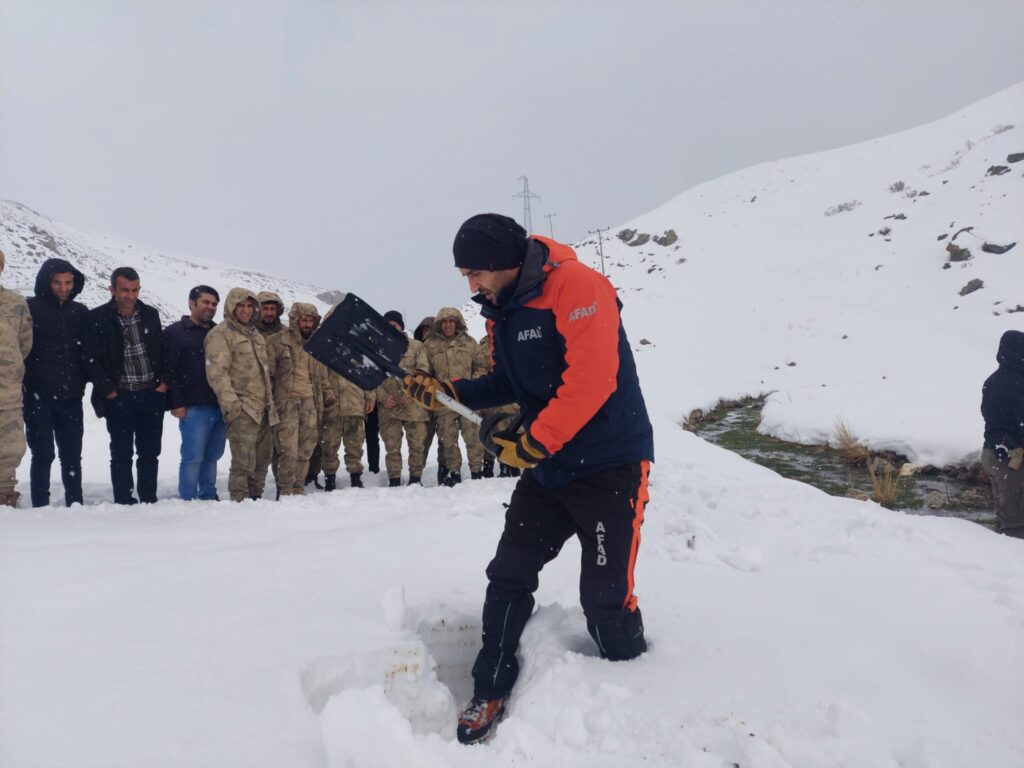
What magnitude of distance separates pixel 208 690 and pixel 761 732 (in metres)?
1.73

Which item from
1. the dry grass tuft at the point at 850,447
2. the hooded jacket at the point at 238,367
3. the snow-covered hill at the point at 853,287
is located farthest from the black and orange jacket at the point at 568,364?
the snow-covered hill at the point at 853,287

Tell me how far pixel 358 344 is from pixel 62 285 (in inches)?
118

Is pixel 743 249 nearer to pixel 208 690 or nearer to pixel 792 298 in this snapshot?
pixel 792 298

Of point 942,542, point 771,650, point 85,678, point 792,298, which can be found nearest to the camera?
point 85,678

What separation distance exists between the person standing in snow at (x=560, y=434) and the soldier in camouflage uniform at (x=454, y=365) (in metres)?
4.28

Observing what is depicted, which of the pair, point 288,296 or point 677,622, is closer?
point 677,622

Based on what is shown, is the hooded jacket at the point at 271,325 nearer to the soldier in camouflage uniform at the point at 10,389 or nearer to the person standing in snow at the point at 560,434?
the soldier in camouflage uniform at the point at 10,389

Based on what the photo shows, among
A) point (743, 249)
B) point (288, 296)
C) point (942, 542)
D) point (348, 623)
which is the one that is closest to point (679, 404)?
point (942, 542)

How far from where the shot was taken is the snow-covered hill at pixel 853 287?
11391mm

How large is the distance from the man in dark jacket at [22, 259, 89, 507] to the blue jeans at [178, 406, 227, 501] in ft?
2.60

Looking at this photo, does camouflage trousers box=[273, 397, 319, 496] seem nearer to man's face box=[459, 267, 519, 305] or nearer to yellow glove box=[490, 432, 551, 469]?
yellow glove box=[490, 432, 551, 469]

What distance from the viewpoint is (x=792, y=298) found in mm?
22922

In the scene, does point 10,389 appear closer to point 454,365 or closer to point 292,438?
point 292,438

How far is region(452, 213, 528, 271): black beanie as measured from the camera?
91.7 inches
